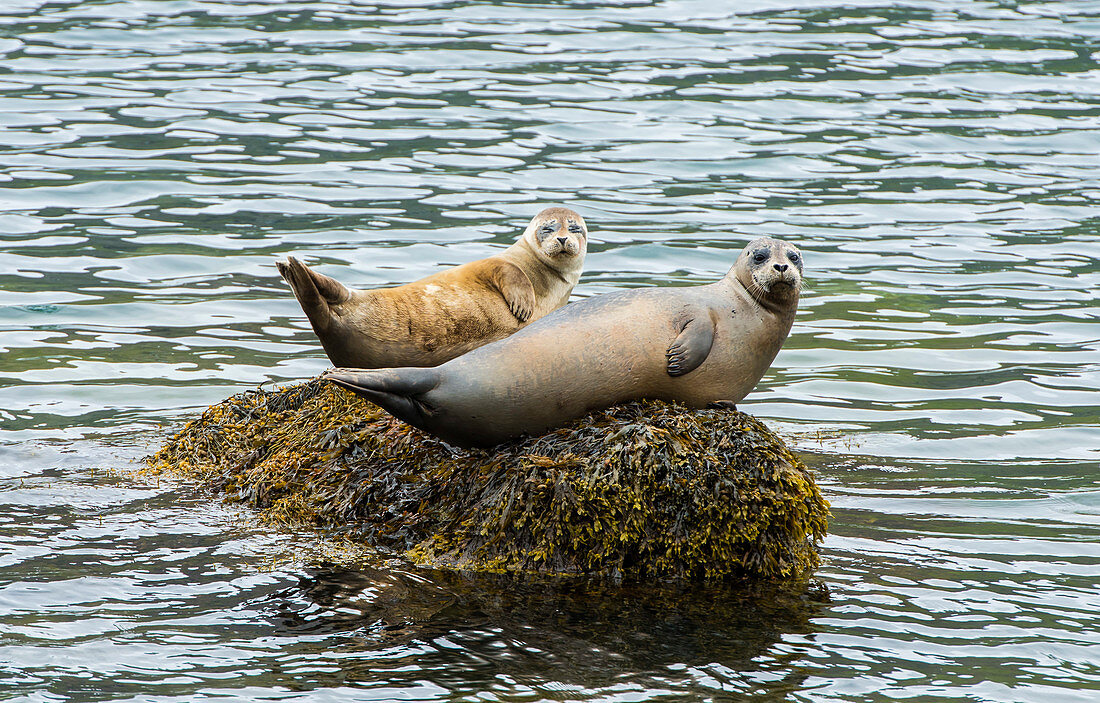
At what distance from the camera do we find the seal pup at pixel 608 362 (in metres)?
5.41

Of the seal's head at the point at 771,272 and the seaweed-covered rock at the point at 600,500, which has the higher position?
the seal's head at the point at 771,272

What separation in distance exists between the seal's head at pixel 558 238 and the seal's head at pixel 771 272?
3.05 feet

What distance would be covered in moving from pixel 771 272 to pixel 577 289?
15.9 feet

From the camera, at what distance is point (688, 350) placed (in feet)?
18.5

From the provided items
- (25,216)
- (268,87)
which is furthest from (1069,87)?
(25,216)

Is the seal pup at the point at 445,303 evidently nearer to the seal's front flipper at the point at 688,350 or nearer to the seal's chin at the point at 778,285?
the seal's front flipper at the point at 688,350

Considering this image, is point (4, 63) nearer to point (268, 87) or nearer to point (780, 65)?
point (268, 87)

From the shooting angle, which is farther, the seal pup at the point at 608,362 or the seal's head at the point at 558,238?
the seal's head at the point at 558,238

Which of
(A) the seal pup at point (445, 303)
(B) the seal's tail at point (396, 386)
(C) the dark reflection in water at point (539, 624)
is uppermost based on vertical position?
(A) the seal pup at point (445, 303)

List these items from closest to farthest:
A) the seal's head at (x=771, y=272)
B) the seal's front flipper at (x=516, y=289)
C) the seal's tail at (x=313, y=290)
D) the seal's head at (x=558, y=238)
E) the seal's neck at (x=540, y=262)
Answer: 1. the seal's tail at (x=313, y=290)
2. the seal's head at (x=771, y=272)
3. the seal's front flipper at (x=516, y=289)
4. the seal's head at (x=558, y=238)
5. the seal's neck at (x=540, y=262)

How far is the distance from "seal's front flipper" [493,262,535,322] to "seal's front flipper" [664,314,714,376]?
902 mm

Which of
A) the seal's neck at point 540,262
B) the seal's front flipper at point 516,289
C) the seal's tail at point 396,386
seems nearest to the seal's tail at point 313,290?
the seal's tail at point 396,386

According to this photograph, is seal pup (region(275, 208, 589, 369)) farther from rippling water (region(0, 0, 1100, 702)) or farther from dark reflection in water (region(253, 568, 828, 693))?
dark reflection in water (region(253, 568, 828, 693))

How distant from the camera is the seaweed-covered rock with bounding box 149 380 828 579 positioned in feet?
17.6
